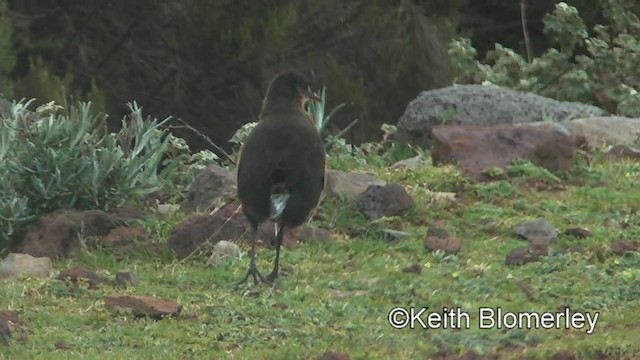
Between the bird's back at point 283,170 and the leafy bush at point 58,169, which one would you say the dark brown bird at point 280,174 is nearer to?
the bird's back at point 283,170

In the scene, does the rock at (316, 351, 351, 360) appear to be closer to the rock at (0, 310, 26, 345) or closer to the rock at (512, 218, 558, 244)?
the rock at (0, 310, 26, 345)

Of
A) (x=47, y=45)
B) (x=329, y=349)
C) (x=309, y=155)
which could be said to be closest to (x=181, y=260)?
(x=309, y=155)

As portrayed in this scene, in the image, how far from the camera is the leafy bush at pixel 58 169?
863cm

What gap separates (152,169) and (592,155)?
278cm

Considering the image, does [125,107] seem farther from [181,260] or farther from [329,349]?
[329,349]

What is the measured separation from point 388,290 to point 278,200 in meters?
0.66

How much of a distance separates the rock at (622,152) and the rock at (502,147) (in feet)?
1.88

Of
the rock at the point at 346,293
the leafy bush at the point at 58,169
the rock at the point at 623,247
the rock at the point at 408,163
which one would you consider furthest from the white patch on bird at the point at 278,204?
the rock at the point at 408,163

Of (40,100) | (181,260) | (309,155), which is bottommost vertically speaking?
(40,100)

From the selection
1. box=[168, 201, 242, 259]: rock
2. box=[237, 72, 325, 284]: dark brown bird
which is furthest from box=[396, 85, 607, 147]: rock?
box=[237, 72, 325, 284]: dark brown bird

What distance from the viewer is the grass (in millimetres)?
6570

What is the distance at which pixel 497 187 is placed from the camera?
30.5 ft

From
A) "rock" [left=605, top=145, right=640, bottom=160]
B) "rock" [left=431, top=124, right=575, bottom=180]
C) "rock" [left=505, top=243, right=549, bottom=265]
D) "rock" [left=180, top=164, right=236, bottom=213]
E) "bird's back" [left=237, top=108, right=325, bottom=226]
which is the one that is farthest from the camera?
"rock" [left=605, top=145, right=640, bottom=160]

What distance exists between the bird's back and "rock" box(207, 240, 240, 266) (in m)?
0.59
